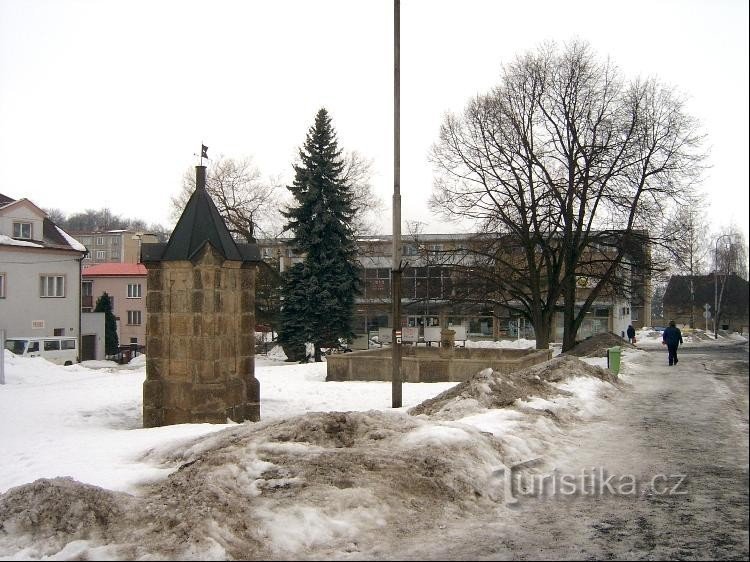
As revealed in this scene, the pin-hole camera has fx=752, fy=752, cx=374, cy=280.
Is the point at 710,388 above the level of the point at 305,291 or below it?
below

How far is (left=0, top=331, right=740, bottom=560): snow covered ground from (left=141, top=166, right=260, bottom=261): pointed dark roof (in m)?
3.29

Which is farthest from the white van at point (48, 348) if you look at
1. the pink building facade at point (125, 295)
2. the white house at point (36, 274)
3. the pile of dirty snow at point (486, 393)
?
the pile of dirty snow at point (486, 393)

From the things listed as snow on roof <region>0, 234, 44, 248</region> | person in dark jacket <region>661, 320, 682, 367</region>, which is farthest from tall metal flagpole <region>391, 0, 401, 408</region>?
snow on roof <region>0, 234, 44, 248</region>

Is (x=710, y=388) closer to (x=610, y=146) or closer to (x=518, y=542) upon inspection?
(x=518, y=542)

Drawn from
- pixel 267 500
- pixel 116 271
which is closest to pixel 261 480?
pixel 267 500

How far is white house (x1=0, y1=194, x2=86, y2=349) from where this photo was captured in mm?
37812

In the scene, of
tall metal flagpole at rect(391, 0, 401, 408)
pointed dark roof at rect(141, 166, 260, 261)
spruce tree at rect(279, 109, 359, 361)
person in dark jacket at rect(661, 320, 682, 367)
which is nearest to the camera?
pointed dark roof at rect(141, 166, 260, 261)

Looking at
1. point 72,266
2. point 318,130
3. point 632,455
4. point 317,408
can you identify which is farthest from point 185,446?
point 72,266

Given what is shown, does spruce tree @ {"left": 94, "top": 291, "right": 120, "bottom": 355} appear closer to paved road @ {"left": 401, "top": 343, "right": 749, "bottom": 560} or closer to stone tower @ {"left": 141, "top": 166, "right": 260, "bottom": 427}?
stone tower @ {"left": 141, "top": 166, "right": 260, "bottom": 427}

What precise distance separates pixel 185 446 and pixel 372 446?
226 centimetres

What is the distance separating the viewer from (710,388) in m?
15.7

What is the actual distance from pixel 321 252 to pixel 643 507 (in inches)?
1214

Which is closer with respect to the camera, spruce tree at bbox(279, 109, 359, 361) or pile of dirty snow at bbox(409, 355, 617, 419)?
pile of dirty snow at bbox(409, 355, 617, 419)

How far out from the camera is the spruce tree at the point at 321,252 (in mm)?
36125
